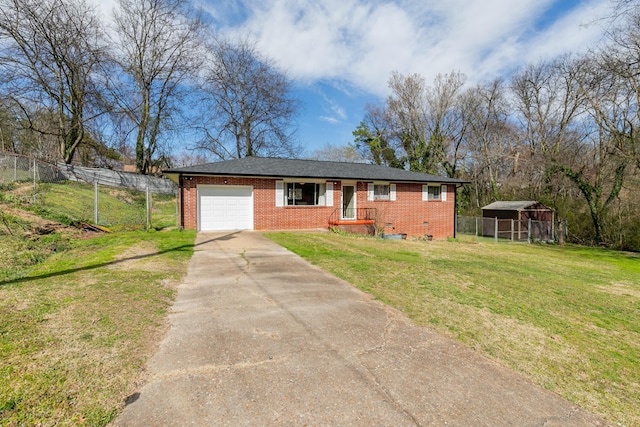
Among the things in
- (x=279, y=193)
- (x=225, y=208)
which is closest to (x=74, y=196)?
(x=225, y=208)

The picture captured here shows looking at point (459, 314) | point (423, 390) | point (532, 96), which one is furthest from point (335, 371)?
point (532, 96)

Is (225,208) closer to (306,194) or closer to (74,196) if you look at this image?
(306,194)

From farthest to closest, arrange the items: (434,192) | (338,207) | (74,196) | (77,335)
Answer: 1. (434,192)
2. (338,207)
3. (74,196)
4. (77,335)

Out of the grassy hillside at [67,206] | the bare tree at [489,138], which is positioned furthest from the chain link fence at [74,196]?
the bare tree at [489,138]

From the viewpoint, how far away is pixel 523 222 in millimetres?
21250

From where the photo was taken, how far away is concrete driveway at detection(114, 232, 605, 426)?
217 cm

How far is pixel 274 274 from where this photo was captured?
245 inches

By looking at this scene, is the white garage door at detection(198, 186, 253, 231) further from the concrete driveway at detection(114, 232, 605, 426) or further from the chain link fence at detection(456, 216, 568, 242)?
the chain link fence at detection(456, 216, 568, 242)

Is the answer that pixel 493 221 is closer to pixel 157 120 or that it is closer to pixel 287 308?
pixel 287 308

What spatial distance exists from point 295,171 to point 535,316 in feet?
38.7

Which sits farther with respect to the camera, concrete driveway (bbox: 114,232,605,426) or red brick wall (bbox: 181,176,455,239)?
red brick wall (bbox: 181,176,455,239)

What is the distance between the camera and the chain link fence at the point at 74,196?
429 inches

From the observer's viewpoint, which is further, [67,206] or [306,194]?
[306,194]

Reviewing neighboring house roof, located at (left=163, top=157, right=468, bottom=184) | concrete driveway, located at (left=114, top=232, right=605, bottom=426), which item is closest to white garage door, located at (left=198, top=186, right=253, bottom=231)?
neighboring house roof, located at (left=163, top=157, right=468, bottom=184)
